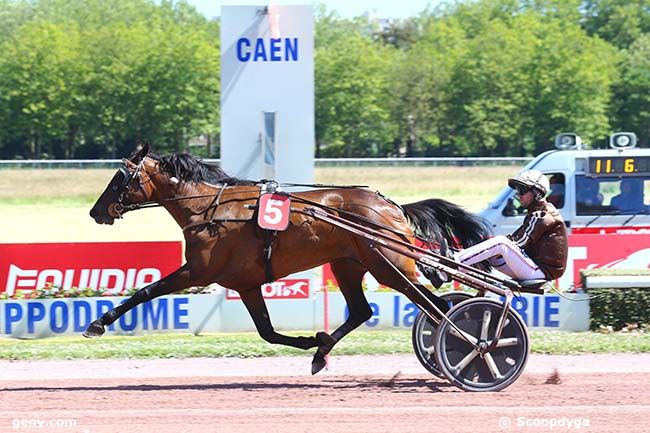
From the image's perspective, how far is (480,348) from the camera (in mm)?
7887

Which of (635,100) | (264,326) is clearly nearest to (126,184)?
(264,326)

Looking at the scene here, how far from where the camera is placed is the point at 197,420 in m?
7.11

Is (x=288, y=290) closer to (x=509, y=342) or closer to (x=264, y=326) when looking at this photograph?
(x=264, y=326)

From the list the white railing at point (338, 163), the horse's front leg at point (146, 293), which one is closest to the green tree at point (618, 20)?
the white railing at point (338, 163)

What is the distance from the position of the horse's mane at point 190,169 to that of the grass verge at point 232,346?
207 centimetres

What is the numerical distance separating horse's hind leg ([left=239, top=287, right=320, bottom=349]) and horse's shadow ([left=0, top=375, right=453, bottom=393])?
352 millimetres

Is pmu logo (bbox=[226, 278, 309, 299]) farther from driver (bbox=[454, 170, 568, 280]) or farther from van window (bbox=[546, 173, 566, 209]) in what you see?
van window (bbox=[546, 173, 566, 209])

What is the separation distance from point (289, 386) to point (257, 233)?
1347 mm

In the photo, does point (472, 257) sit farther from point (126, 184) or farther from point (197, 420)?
point (126, 184)

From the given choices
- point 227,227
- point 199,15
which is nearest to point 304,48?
point 227,227

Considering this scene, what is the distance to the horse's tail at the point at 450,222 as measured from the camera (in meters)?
9.04

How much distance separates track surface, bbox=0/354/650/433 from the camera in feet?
22.8

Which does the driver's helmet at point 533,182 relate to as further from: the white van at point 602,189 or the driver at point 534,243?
the white van at point 602,189

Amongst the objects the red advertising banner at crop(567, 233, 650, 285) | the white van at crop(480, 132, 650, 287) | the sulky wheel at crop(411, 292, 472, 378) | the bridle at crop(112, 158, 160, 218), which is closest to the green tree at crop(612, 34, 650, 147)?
the white van at crop(480, 132, 650, 287)
